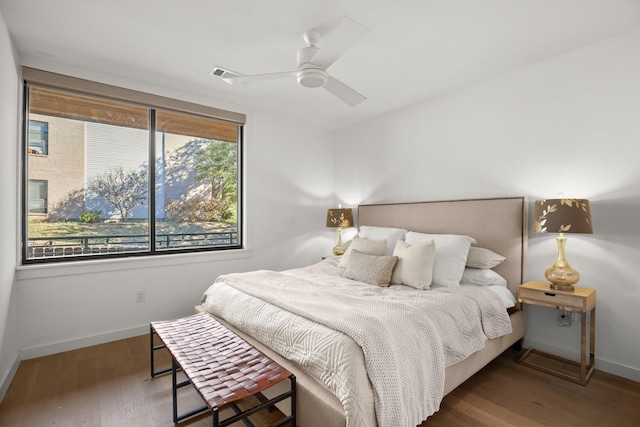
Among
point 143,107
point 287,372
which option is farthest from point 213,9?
point 287,372

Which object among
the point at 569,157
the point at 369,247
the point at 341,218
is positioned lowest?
the point at 369,247

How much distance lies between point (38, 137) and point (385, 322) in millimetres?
3254

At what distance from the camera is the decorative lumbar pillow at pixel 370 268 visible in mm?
2705

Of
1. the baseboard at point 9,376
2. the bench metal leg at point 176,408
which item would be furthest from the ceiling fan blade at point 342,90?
the baseboard at point 9,376

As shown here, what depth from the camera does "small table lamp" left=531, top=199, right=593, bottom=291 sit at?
2.26 meters

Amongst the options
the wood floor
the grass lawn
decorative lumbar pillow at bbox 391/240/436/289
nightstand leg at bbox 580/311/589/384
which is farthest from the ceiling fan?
nightstand leg at bbox 580/311/589/384

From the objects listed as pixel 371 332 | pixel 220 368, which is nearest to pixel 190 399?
pixel 220 368

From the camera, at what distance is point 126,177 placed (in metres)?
3.23

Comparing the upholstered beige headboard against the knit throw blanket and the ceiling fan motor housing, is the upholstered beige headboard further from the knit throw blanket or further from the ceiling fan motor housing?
the ceiling fan motor housing

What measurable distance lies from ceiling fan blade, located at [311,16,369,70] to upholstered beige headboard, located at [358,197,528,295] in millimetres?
1950

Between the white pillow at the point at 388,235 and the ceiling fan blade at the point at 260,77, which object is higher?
the ceiling fan blade at the point at 260,77

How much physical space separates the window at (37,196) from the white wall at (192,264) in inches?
20.2

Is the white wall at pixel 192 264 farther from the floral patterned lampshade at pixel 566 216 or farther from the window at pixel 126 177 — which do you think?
the floral patterned lampshade at pixel 566 216

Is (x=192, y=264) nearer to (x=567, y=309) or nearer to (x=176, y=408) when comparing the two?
(x=176, y=408)
